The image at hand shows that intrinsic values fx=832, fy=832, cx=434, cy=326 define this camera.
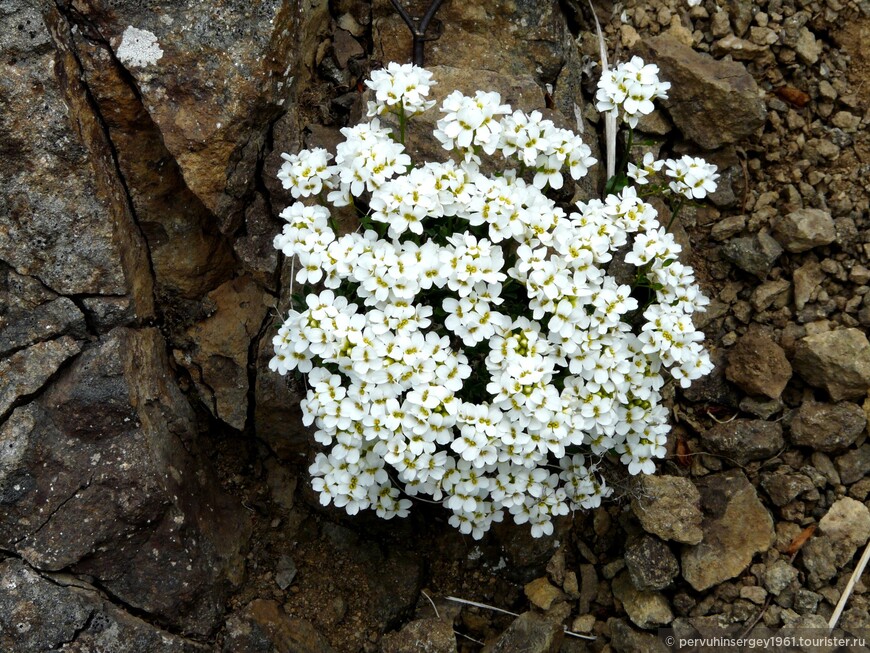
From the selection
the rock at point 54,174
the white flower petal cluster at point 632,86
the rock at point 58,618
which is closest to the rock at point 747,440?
the white flower petal cluster at point 632,86

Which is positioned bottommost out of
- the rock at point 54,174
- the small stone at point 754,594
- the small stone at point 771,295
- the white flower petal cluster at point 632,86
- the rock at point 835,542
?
the small stone at point 754,594

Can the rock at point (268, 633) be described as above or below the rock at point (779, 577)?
below

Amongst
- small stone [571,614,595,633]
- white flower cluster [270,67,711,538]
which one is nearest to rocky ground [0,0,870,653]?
small stone [571,614,595,633]

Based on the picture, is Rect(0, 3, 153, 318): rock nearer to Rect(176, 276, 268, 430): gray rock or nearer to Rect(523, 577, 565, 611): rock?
Rect(176, 276, 268, 430): gray rock

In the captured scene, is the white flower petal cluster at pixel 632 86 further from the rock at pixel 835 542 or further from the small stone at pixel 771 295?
the rock at pixel 835 542

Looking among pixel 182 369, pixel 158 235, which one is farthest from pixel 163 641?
pixel 158 235

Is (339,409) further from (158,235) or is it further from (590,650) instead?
(590,650)
